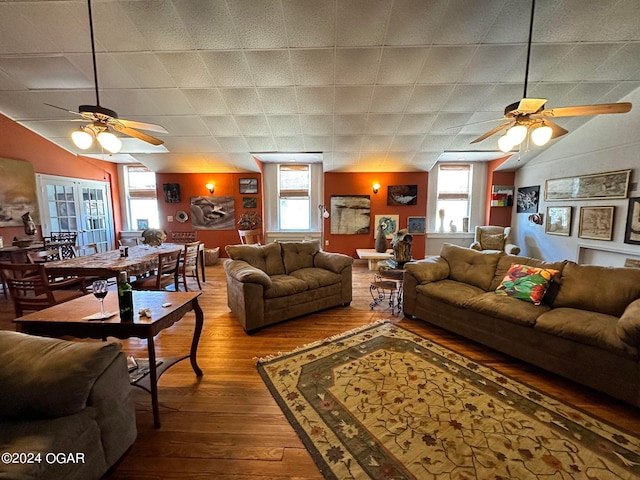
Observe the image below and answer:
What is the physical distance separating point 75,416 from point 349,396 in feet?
5.20

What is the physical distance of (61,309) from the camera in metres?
1.82

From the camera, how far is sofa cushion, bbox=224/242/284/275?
11.6ft

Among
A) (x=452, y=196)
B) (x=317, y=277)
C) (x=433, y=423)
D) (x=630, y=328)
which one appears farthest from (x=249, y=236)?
(x=630, y=328)

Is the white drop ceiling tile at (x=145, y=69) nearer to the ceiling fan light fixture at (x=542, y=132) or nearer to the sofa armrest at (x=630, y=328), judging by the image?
the ceiling fan light fixture at (x=542, y=132)

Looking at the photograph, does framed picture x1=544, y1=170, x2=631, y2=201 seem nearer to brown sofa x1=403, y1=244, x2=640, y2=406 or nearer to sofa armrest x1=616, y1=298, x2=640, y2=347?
brown sofa x1=403, y1=244, x2=640, y2=406

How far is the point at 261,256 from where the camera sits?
363 cm

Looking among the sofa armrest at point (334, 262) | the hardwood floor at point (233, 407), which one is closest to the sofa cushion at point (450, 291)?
the hardwood floor at point (233, 407)

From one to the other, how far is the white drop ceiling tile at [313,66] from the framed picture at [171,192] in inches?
181

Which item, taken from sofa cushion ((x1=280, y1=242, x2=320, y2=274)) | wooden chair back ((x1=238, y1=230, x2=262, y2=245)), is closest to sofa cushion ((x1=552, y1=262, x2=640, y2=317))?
sofa cushion ((x1=280, y1=242, x2=320, y2=274))

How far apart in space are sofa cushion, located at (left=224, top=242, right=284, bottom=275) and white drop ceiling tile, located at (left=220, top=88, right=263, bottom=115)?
236 centimetres

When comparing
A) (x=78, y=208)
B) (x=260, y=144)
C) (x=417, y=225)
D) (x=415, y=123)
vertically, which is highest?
(x=415, y=123)

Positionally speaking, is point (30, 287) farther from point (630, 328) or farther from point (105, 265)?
point (630, 328)

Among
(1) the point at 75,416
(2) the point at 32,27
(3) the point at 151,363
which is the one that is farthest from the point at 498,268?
(2) the point at 32,27

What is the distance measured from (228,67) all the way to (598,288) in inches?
187
